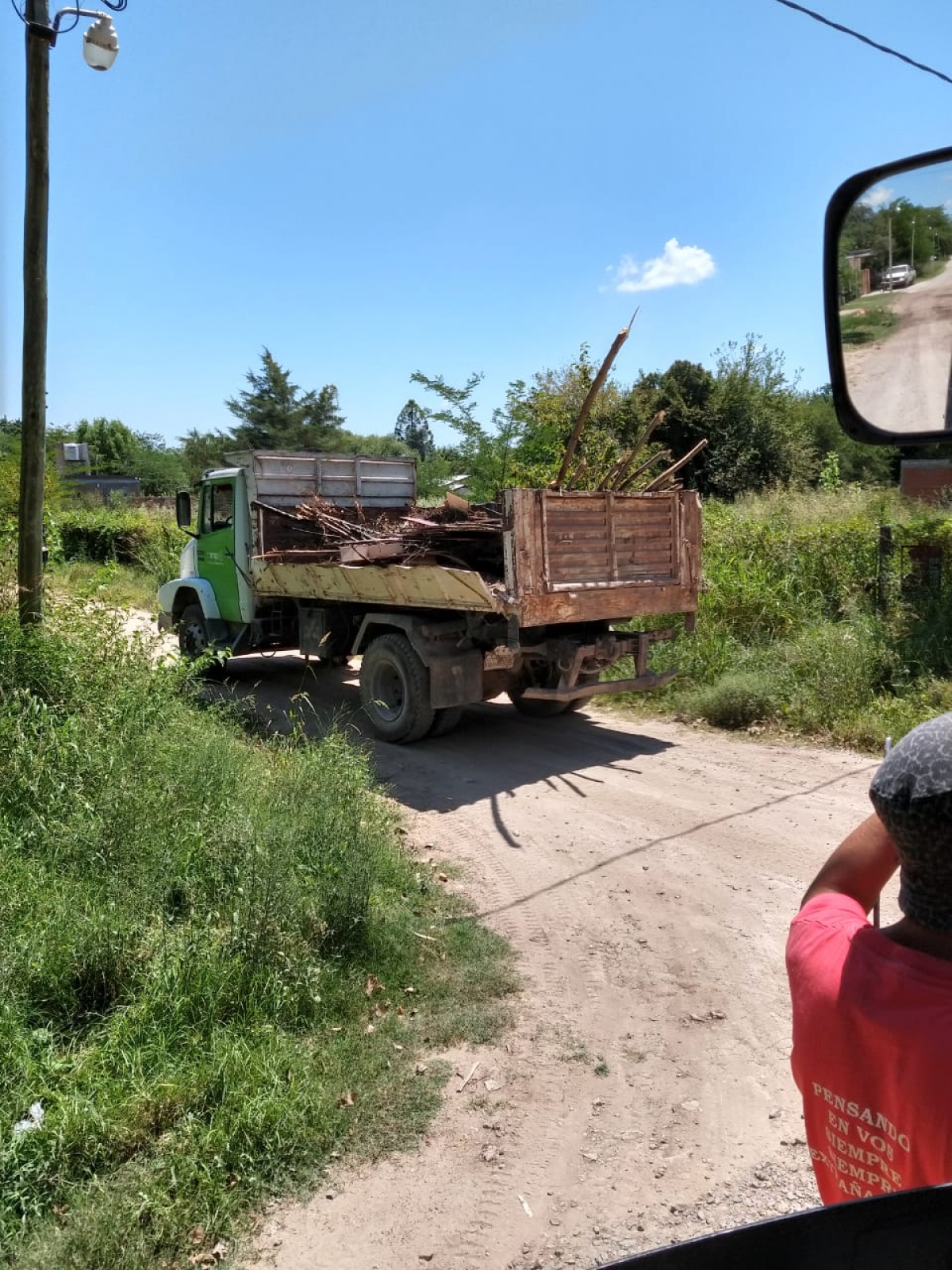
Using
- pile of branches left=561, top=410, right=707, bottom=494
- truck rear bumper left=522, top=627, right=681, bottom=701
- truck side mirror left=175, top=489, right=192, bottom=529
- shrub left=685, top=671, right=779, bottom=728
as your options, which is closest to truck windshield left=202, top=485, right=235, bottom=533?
truck side mirror left=175, top=489, right=192, bottom=529

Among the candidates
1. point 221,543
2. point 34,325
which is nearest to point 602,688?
point 221,543

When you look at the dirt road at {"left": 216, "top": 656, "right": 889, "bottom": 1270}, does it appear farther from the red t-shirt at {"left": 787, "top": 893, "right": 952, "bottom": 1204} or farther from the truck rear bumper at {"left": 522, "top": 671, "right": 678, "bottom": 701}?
the red t-shirt at {"left": 787, "top": 893, "right": 952, "bottom": 1204}

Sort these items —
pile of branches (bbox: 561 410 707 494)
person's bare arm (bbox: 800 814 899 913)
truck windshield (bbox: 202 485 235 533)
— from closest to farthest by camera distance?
person's bare arm (bbox: 800 814 899 913) < pile of branches (bbox: 561 410 707 494) < truck windshield (bbox: 202 485 235 533)

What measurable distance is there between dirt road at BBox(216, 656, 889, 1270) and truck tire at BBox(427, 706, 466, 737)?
28.8 inches

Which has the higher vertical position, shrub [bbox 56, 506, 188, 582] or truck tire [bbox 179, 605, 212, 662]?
shrub [bbox 56, 506, 188, 582]

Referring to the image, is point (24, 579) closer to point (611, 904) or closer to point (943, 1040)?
point (611, 904)

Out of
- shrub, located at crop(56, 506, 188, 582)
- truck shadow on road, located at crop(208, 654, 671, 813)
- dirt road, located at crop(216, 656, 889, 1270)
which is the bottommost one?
dirt road, located at crop(216, 656, 889, 1270)

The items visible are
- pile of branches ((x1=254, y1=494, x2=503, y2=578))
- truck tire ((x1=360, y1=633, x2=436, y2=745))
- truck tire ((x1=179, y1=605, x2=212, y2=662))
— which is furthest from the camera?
truck tire ((x1=179, y1=605, x2=212, y2=662))

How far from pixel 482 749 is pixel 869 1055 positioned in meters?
7.07

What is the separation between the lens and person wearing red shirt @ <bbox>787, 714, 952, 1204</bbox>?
122cm

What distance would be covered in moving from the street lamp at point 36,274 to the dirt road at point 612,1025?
309 centimetres

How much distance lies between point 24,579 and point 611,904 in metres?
4.73

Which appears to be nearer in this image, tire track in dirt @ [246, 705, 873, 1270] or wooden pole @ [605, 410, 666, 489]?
tire track in dirt @ [246, 705, 873, 1270]

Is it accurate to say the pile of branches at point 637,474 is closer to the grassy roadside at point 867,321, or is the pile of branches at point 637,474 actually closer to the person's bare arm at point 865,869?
the grassy roadside at point 867,321
